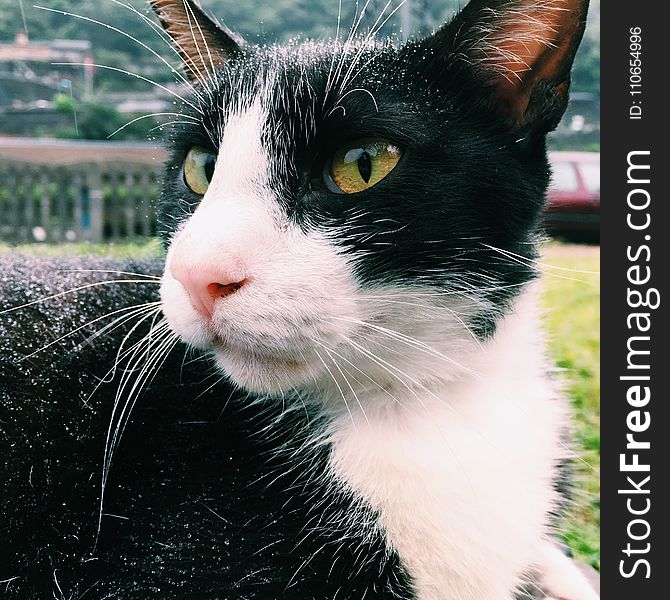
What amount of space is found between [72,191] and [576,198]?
2.98ft

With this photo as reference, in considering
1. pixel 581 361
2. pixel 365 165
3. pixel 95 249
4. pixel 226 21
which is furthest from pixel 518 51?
pixel 581 361

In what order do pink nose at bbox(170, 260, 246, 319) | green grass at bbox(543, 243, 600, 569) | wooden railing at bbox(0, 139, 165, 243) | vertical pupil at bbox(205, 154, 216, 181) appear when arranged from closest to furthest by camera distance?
1. pink nose at bbox(170, 260, 246, 319)
2. vertical pupil at bbox(205, 154, 216, 181)
3. green grass at bbox(543, 243, 600, 569)
4. wooden railing at bbox(0, 139, 165, 243)

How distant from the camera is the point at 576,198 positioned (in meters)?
0.93

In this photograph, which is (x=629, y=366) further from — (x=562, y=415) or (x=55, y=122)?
(x=55, y=122)

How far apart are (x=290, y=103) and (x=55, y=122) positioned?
0.59 meters

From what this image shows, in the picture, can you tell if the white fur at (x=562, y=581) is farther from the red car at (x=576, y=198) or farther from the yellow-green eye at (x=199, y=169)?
the yellow-green eye at (x=199, y=169)

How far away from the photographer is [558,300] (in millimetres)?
1540

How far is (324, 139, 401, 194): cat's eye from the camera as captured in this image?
0.55 m

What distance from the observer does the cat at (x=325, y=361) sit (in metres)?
0.55

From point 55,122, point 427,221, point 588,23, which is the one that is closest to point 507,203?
point 427,221

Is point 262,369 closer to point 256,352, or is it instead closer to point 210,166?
point 256,352

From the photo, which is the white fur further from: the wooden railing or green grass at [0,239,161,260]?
the wooden railing

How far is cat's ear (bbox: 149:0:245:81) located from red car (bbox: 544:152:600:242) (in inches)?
15.8

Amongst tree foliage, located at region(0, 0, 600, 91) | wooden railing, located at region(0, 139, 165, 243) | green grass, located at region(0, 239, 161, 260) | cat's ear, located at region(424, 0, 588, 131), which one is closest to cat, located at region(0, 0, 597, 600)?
cat's ear, located at region(424, 0, 588, 131)
